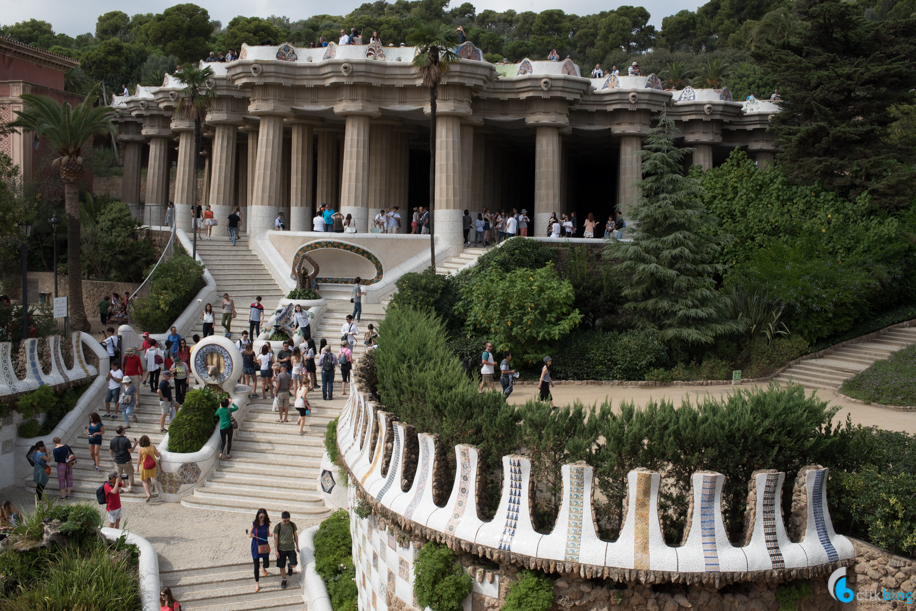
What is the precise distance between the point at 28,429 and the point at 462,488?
14076mm

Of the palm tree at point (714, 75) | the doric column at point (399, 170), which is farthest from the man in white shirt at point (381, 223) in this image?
the palm tree at point (714, 75)

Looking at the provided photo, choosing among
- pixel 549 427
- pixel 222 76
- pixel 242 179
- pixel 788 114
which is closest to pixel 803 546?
pixel 549 427

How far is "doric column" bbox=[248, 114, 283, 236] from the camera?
32156 millimetres

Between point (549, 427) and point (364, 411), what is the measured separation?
4.24 metres

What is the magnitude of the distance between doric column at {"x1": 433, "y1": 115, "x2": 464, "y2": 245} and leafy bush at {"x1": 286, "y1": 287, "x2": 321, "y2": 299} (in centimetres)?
590

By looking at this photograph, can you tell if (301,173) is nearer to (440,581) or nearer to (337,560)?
(337,560)

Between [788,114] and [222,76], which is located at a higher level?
[222,76]

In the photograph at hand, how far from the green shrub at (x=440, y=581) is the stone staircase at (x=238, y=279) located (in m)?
16.2

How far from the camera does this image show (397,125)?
3503 centimetres

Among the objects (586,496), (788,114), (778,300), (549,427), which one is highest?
(788,114)

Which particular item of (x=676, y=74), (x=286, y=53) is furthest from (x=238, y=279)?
(x=676, y=74)

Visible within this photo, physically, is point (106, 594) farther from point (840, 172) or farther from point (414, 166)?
point (414, 166)

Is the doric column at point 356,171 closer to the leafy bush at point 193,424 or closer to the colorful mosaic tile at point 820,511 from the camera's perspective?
the leafy bush at point 193,424

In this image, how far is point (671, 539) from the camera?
969 centimetres
